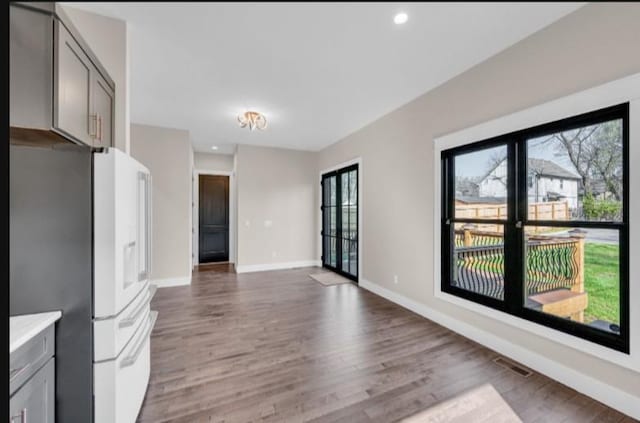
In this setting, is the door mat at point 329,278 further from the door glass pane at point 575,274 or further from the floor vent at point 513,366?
the door glass pane at point 575,274

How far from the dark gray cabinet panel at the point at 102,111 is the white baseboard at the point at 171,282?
3150 mm

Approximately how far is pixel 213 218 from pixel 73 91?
5.36 metres

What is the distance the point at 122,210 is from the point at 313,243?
195 inches

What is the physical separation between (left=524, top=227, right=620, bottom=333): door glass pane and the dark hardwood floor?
54cm

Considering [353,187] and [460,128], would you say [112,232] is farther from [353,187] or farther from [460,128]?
[353,187]

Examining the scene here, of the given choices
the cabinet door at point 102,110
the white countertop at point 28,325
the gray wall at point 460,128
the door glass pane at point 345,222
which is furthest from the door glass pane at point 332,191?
the white countertop at point 28,325

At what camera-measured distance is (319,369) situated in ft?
7.14

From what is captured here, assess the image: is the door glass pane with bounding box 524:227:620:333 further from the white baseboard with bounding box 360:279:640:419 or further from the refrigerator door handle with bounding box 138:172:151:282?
the refrigerator door handle with bounding box 138:172:151:282

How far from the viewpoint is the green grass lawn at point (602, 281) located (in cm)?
181

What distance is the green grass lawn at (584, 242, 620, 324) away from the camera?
71.1 inches

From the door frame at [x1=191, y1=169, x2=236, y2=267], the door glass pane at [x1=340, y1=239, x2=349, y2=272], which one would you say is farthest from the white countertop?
the door frame at [x1=191, y1=169, x2=236, y2=267]

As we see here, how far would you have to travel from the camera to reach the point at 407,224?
3529 mm

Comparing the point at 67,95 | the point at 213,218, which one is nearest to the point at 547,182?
the point at 67,95

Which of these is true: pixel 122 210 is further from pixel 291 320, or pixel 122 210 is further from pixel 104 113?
pixel 291 320
